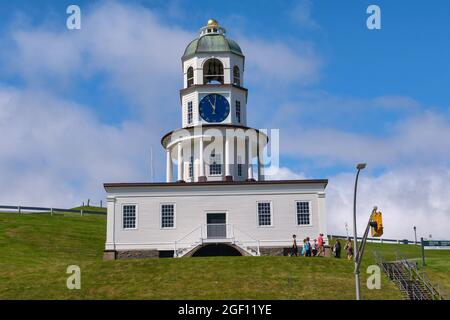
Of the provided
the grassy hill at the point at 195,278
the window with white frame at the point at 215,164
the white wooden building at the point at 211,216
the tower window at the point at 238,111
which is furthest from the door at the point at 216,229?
the tower window at the point at 238,111

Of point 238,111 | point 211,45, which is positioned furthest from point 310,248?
point 211,45

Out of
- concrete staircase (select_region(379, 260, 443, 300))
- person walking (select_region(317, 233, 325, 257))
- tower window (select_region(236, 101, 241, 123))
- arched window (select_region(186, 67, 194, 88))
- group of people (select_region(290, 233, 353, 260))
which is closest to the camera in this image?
concrete staircase (select_region(379, 260, 443, 300))

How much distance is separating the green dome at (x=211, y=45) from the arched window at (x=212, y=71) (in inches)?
38.9

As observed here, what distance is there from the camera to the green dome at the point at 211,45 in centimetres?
5634

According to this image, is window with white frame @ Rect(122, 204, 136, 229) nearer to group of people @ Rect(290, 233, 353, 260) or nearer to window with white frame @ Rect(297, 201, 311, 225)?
group of people @ Rect(290, 233, 353, 260)

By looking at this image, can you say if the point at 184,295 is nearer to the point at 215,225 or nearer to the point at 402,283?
the point at 402,283

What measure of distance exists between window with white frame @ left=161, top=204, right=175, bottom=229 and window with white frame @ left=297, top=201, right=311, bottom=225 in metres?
8.51

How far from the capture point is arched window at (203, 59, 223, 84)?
186ft

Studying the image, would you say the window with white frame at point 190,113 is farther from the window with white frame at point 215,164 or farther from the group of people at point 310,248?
the group of people at point 310,248

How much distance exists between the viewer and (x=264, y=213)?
1981 inches

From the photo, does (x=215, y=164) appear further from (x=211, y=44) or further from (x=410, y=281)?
(x=410, y=281)

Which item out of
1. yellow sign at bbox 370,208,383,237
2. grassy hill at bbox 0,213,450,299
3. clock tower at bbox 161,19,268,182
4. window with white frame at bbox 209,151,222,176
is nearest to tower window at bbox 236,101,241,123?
clock tower at bbox 161,19,268,182

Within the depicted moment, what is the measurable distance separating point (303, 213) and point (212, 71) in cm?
1419
